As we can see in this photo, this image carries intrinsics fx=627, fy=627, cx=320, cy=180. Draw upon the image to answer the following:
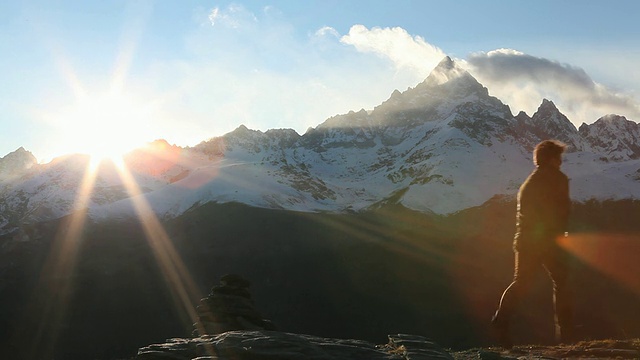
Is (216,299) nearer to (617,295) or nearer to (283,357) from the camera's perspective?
(283,357)

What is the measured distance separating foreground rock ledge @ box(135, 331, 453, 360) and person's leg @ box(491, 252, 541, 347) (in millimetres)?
1563

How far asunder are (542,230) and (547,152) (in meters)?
1.70

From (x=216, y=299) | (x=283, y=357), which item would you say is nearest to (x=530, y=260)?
(x=283, y=357)

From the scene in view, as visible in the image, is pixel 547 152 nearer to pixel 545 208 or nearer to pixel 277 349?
pixel 545 208

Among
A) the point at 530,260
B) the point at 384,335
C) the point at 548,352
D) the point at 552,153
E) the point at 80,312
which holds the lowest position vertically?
the point at 384,335

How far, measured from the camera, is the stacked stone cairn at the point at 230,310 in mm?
29928

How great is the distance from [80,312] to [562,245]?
20549 centimetres

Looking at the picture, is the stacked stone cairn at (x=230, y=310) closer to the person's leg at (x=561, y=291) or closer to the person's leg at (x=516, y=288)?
the person's leg at (x=516, y=288)

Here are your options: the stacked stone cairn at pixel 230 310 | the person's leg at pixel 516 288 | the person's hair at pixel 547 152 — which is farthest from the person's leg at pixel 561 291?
the stacked stone cairn at pixel 230 310

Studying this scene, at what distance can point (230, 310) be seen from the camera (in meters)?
32.7

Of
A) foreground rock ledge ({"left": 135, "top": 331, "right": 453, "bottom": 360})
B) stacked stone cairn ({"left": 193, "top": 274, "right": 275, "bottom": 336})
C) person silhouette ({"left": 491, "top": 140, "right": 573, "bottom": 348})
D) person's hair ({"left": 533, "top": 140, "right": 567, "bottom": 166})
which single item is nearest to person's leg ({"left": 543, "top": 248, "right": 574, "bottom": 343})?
person silhouette ({"left": 491, "top": 140, "right": 573, "bottom": 348})

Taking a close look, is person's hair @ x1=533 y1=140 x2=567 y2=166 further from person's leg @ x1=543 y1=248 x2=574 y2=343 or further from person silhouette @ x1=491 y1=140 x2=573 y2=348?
person's leg @ x1=543 y1=248 x2=574 y2=343

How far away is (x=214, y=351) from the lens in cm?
1273

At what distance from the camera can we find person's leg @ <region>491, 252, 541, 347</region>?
13.3m
